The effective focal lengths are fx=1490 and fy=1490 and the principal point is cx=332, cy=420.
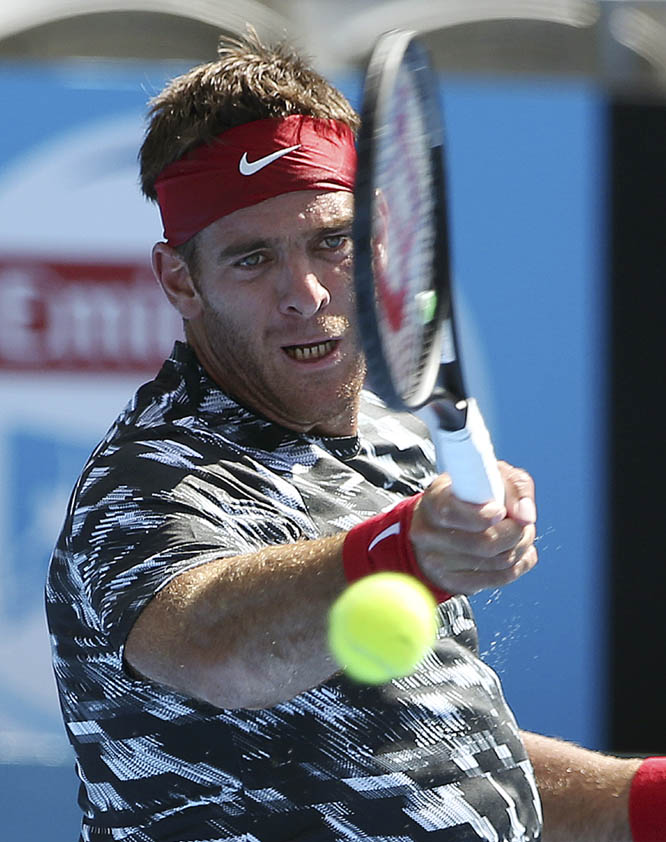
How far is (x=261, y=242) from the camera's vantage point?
2.24 meters

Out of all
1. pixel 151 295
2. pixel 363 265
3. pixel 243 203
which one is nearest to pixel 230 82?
pixel 243 203

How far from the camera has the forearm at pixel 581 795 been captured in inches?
95.4

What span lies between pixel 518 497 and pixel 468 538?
0.11 metres

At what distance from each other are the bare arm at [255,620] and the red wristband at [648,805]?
87 centimetres

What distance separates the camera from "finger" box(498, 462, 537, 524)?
1.62m

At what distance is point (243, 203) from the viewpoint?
226cm

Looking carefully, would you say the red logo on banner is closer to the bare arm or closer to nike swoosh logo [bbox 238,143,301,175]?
nike swoosh logo [bbox 238,143,301,175]

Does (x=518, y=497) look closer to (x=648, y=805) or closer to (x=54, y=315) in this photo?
(x=648, y=805)

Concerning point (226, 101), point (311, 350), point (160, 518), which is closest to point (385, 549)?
point (160, 518)

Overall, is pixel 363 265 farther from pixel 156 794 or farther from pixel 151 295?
pixel 151 295

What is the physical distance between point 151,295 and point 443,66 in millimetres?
1077

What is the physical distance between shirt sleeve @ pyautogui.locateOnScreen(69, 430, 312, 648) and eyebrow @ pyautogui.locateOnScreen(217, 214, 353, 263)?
33 cm

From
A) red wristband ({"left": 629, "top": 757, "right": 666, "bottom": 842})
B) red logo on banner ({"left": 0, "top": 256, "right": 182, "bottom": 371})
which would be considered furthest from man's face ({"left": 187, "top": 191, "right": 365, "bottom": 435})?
red logo on banner ({"left": 0, "top": 256, "right": 182, "bottom": 371})

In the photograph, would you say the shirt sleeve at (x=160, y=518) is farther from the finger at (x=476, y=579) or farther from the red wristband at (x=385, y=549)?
the finger at (x=476, y=579)
